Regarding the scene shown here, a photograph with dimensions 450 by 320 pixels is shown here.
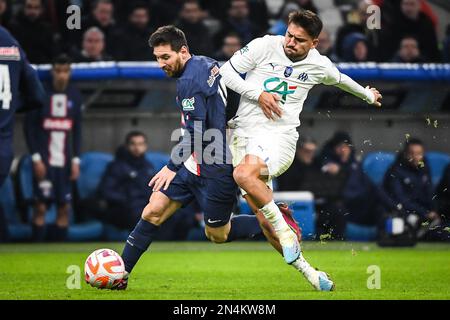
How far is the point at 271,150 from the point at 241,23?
660 cm

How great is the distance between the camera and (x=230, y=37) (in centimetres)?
1346

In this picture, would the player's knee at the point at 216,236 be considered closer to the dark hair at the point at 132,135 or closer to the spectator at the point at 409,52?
the dark hair at the point at 132,135

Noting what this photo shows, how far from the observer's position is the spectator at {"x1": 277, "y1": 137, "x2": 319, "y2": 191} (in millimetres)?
13391

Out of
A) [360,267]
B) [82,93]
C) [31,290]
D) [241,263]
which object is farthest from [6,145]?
[82,93]

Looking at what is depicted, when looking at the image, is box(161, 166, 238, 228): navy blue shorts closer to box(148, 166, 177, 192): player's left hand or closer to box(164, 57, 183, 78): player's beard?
box(148, 166, 177, 192): player's left hand

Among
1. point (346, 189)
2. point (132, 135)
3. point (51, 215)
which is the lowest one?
point (51, 215)

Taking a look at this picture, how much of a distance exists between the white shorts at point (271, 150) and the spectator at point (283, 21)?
6.48 m

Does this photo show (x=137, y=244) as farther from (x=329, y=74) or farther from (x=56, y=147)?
(x=56, y=147)

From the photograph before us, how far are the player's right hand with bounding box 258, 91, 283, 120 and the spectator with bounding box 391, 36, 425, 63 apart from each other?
6128 millimetres

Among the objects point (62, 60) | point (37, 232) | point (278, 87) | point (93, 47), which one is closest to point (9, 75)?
point (278, 87)

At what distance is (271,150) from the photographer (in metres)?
7.76

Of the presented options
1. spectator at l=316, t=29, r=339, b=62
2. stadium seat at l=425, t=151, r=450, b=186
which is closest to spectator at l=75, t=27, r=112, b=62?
spectator at l=316, t=29, r=339, b=62

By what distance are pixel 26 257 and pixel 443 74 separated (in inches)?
216

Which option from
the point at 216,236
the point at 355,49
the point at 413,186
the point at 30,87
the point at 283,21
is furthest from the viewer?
the point at 283,21
